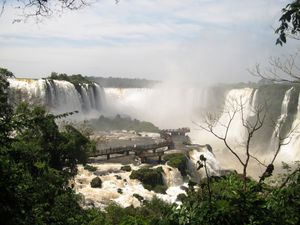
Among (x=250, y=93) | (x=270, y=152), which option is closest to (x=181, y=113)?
(x=250, y=93)

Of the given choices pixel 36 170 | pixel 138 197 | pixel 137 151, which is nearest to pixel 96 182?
pixel 138 197

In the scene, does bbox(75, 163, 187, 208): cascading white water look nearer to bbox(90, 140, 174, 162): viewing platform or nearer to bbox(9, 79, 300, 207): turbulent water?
bbox(9, 79, 300, 207): turbulent water

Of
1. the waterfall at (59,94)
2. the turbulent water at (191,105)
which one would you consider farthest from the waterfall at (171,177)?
the turbulent water at (191,105)

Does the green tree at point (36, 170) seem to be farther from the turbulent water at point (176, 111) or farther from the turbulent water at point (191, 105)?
the turbulent water at point (191, 105)

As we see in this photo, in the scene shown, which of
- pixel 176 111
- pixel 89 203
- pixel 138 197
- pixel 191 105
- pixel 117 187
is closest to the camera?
pixel 89 203

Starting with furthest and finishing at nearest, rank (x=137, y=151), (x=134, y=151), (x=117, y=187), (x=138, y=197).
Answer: (x=134, y=151) < (x=137, y=151) < (x=117, y=187) < (x=138, y=197)

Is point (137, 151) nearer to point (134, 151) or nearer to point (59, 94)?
point (134, 151)

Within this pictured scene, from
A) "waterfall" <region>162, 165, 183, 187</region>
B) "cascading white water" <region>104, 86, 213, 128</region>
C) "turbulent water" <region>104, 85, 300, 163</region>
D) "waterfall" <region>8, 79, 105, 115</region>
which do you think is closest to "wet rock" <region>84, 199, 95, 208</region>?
"waterfall" <region>162, 165, 183, 187</region>

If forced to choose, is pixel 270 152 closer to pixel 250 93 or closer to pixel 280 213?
pixel 250 93
